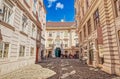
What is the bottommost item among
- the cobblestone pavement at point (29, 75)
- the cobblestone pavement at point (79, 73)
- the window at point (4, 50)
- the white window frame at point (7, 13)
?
the cobblestone pavement at point (79, 73)

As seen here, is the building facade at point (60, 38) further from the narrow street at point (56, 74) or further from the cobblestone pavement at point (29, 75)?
the cobblestone pavement at point (29, 75)

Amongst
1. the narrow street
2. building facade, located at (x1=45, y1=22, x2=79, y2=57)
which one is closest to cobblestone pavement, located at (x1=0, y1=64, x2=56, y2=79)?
the narrow street

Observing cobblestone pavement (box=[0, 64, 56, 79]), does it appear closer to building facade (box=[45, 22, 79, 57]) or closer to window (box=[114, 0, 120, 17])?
window (box=[114, 0, 120, 17])

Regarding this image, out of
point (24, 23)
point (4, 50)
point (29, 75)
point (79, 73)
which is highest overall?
point (24, 23)

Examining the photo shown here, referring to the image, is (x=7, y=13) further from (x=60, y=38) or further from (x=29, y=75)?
(x=60, y=38)

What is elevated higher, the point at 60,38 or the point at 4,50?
Result: the point at 60,38

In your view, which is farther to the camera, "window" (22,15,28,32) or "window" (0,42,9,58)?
"window" (22,15,28,32)

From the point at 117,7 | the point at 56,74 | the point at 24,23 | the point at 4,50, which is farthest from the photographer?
the point at 24,23

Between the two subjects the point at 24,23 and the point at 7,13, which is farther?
the point at 24,23

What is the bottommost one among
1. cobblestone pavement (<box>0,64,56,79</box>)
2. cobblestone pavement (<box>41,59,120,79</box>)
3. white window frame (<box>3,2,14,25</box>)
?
cobblestone pavement (<box>41,59,120,79</box>)

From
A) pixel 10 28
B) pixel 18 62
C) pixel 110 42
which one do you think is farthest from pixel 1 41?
pixel 110 42

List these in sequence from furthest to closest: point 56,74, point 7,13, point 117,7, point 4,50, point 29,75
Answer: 1. point 7,13
2. point 117,7
3. point 4,50
4. point 56,74
5. point 29,75

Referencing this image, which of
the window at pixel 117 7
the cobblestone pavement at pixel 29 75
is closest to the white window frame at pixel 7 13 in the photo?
the cobblestone pavement at pixel 29 75

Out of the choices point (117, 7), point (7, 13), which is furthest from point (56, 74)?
point (117, 7)
